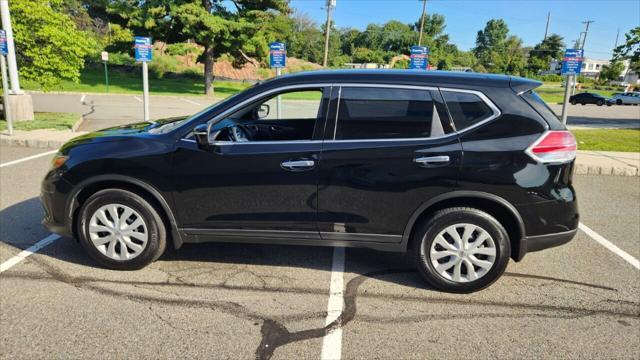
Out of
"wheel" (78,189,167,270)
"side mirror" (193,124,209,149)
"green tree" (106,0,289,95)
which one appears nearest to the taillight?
"side mirror" (193,124,209,149)

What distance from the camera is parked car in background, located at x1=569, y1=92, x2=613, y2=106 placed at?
4081 centimetres

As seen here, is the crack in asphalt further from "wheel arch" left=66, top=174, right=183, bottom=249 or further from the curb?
the curb

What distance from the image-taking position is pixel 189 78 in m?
44.4

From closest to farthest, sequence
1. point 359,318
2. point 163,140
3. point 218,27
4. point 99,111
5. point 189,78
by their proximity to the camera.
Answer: point 359,318
point 163,140
point 99,111
point 218,27
point 189,78

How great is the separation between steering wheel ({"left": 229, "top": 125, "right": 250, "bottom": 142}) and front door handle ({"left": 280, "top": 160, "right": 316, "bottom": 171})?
57 cm

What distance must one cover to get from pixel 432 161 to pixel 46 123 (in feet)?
41.6

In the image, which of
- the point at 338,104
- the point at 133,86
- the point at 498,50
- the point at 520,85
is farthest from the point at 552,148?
the point at 498,50

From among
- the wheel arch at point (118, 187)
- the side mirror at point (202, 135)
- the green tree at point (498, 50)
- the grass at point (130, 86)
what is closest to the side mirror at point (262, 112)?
the side mirror at point (202, 135)

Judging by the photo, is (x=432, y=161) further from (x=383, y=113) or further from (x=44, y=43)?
(x=44, y=43)

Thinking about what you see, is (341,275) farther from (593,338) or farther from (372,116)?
(593,338)

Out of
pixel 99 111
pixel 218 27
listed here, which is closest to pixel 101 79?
pixel 218 27

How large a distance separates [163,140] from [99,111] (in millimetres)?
16345

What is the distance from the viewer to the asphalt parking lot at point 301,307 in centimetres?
296

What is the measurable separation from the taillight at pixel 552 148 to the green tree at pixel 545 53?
95.7 metres
